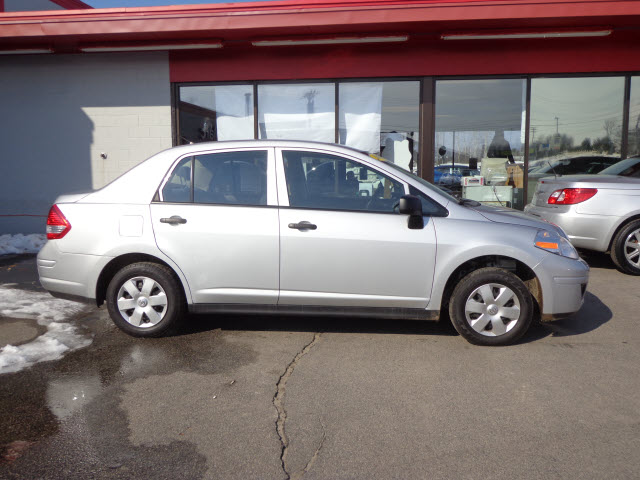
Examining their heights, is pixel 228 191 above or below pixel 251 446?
above

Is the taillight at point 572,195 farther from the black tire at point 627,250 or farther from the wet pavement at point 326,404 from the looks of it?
the wet pavement at point 326,404

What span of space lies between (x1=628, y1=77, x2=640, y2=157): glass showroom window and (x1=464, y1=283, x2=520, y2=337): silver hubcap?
6708mm

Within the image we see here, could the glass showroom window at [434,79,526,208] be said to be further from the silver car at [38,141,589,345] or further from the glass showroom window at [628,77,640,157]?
the silver car at [38,141,589,345]

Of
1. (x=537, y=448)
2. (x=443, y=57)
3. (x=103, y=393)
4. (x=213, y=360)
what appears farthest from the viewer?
(x=443, y=57)

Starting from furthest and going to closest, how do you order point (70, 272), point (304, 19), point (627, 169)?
point (304, 19), point (627, 169), point (70, 272)

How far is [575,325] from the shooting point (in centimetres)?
543

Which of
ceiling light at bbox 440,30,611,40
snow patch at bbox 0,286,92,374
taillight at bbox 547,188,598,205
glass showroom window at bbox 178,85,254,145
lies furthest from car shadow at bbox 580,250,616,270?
snow patch at bbox 0,286,92,374

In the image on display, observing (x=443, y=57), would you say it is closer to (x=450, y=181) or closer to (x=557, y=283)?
(x=450, y=181)

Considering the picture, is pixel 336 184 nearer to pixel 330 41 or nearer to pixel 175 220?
pixel 175 220

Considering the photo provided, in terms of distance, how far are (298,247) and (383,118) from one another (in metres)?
6.07

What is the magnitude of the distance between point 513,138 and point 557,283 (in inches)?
240

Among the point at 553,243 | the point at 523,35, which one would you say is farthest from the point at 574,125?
the point at 553,243

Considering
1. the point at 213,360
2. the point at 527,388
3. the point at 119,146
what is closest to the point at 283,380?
the point at 213,360

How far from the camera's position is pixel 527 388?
3.97 metres
